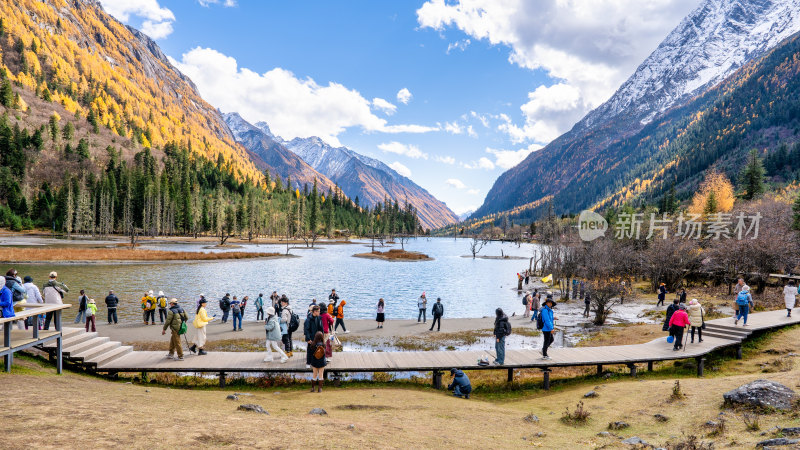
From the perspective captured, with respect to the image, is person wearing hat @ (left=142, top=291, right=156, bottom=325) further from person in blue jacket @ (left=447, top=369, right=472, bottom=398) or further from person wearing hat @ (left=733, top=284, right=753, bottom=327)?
person wearing hat @ (left=733, top=284, right=753, bottom=327)

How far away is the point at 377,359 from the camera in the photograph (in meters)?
17.3

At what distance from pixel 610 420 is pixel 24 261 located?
8429 centimetres

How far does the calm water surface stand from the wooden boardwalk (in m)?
17.4

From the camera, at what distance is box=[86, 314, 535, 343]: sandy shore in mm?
24984

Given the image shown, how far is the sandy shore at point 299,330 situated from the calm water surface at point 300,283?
13.9ft

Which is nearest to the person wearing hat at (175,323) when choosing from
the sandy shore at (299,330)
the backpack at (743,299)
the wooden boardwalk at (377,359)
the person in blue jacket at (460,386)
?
the wooden boardwalk at (377,359)

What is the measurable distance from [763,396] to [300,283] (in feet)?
172

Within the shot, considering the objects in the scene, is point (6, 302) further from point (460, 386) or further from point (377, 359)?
point (460, 386)

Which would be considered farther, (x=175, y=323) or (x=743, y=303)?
(x=743, y=303)

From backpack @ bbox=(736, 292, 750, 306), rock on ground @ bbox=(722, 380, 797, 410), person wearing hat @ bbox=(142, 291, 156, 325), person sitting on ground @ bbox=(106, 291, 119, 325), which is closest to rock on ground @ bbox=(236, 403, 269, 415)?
rock on ground @ bbox=(722, 380, 797, 410)

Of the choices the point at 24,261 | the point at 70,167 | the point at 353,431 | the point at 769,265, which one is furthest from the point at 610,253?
the point at 70,167

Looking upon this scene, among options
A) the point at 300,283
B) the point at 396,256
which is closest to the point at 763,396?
the point at 300,283

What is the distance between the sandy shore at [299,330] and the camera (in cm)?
2498

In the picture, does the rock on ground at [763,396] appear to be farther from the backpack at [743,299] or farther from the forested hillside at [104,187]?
the forested hillside at [104,187]
